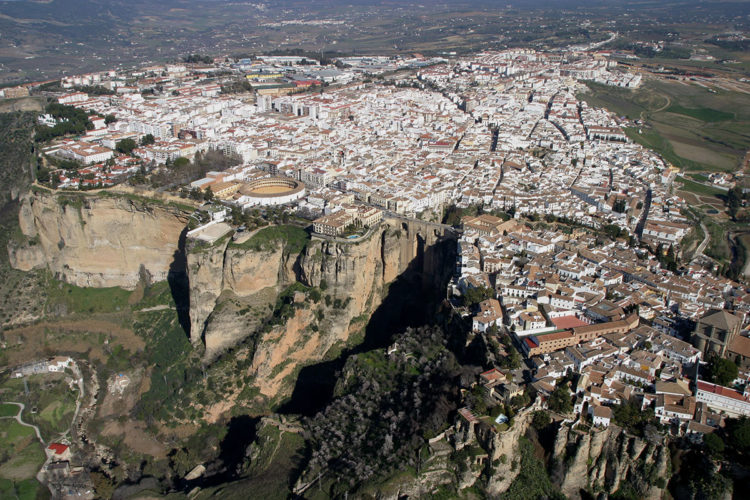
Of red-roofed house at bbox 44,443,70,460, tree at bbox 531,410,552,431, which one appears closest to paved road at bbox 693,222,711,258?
tree at bbox 531,410,552,431

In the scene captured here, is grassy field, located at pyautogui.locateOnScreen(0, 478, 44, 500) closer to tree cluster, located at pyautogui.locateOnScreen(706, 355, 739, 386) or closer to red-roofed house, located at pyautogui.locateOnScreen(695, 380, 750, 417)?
red-roofed house, located at pyautogui.locateOnScreen(695, 380, 750, 417)

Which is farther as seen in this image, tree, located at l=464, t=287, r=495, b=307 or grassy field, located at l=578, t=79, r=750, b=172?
grassy field, located at l=578, t=79, r=750, b=172

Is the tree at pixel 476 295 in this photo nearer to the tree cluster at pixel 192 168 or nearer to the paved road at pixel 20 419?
the paved road at pixel 20 419

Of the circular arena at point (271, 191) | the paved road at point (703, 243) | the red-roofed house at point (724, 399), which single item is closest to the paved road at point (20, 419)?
the circular arena at point (271, 191)

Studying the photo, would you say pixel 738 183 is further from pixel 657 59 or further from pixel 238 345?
pixel 657 59

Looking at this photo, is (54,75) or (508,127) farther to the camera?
(54,75)

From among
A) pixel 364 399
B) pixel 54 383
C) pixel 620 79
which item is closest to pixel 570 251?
pixel 364 399
